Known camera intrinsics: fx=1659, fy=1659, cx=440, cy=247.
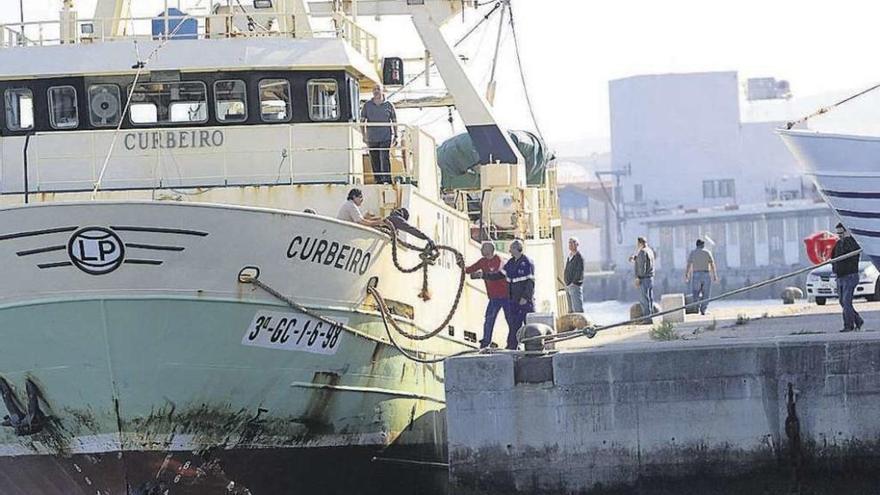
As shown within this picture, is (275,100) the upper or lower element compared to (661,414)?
upper

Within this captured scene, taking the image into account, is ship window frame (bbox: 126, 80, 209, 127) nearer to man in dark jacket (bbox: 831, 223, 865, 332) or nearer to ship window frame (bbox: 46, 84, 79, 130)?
ship window frame (bbox: 46, 84, 79, 130)

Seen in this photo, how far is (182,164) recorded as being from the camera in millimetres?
17891

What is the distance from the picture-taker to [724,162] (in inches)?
4200

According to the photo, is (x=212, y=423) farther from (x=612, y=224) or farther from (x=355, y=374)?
(x=612, y=224)

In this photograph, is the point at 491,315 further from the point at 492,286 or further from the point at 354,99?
the point at 354,99

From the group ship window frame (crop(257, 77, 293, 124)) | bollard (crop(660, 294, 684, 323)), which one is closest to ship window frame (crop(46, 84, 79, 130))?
ship window frame (crop(257, 77, 293, 124))

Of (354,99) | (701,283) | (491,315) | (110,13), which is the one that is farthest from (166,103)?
(701,283)

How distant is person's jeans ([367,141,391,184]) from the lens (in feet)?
61.1

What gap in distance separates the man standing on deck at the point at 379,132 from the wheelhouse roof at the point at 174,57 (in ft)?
3.57

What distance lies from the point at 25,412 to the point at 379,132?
222 inches

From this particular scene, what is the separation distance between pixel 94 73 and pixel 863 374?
28.1 ft

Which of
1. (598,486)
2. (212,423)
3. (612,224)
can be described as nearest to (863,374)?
(598,486)

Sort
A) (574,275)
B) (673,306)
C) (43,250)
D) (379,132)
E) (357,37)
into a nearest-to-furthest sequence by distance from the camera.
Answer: (43,250)
(379,132)
(357,37)
(673,306)
(574,275)

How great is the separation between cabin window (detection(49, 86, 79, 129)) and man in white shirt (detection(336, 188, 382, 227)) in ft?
11.0
